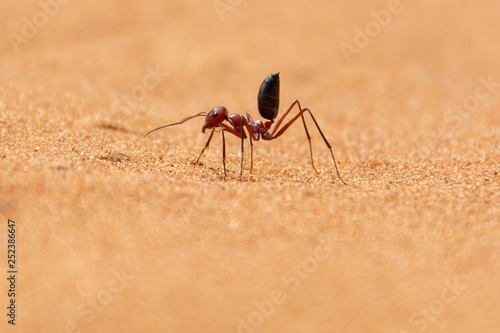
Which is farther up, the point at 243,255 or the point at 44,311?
the point at 243,255

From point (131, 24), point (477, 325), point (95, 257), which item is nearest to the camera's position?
point (477, 325)

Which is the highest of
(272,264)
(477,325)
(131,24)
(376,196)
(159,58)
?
(131,24)

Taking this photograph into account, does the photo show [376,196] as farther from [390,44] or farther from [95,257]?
[390,44]

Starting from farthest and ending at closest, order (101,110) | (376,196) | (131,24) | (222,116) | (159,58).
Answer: (131,24) → (159,58) → (101,110) → (222,116) → (376,196)

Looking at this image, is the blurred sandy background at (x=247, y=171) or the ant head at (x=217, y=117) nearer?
the blurred sandy background at (x=247, y=171)

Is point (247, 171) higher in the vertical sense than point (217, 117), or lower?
lower

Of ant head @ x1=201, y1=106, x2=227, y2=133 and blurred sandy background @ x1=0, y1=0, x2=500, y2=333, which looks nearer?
blurred sandy background @ x1=0, y1=0, x2=500, y2=333

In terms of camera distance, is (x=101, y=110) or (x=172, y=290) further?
(x=101, y=110)

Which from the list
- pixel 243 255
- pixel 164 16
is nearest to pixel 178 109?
pixel 164 16
